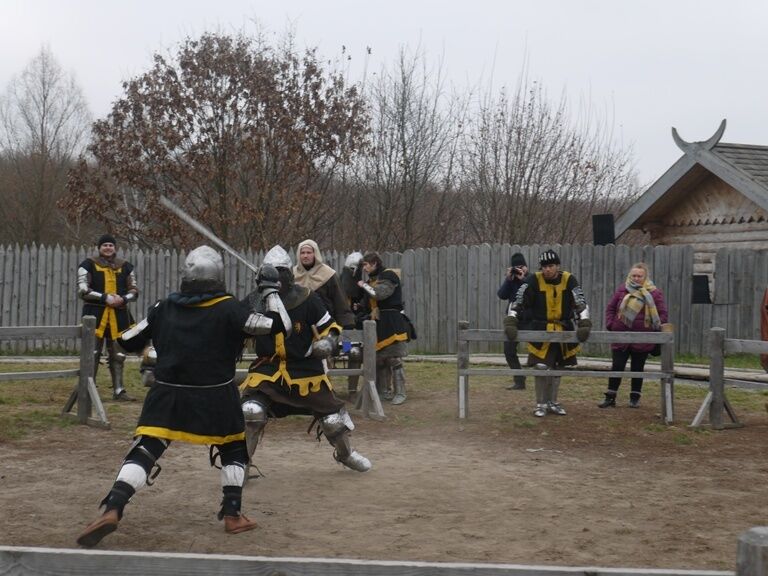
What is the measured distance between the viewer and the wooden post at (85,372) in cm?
960

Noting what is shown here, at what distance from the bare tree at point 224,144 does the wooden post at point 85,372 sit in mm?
11320

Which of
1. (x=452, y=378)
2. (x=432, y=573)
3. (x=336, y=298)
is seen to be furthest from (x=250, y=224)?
(x=432, y=573)

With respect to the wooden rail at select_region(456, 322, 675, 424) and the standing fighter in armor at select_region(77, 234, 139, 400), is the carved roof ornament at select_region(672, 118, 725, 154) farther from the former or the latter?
the standing fighter in armor at select_region(77, 234, 139, 400)

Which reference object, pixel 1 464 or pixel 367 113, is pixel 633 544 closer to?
pixel 1 464

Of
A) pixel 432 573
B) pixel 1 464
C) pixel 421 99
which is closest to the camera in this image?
pixel 432 573

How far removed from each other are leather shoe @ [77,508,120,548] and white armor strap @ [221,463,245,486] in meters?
0.74

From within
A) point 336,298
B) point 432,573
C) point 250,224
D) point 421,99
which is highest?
point 421,99

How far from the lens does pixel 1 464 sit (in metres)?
7.67

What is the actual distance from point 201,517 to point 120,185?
17.0m

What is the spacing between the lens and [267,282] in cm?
602

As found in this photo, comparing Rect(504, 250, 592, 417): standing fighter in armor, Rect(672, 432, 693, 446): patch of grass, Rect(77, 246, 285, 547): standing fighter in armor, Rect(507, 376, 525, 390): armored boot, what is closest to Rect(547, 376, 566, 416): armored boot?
Rect(504, 250, 592, 417): standing fighter in armor

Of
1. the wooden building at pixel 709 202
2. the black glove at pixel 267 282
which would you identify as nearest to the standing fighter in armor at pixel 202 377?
the black glove at pixel 267 282

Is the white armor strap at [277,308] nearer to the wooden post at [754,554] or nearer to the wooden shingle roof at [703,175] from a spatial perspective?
the wooden post at [754,554]

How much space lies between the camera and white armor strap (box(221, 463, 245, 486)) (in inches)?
223
